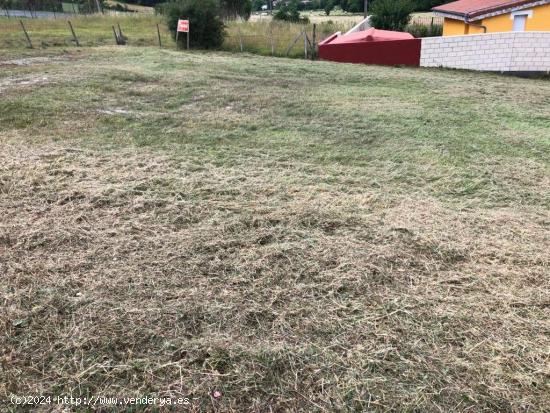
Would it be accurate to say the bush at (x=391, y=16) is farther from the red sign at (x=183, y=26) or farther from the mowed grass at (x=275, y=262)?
the mowed grass at (x=275, y=262)

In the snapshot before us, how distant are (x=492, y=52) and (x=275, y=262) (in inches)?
471

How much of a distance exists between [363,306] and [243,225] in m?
1.15

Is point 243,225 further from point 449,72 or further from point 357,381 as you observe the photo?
point 449,72

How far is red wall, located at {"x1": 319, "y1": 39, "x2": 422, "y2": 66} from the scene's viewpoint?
12.4m

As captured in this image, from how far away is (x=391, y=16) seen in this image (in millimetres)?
22172

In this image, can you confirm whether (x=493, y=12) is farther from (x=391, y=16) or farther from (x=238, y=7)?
(x=238, y=7)

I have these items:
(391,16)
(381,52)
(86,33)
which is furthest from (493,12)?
(86,33)

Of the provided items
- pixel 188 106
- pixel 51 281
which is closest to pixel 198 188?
pixel 51 281

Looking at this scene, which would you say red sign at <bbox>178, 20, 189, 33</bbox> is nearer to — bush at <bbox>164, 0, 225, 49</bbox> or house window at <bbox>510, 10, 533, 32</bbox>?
bush at <bbox>164, 0, 225, 49</bbox>

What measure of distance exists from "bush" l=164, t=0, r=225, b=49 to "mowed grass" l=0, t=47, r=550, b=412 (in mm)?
10041

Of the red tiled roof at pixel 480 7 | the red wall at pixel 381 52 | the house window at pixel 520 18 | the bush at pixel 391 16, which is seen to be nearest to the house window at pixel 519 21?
the house window at pixel 520 18

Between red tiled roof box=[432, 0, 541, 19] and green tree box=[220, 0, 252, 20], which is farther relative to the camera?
green tree box=[220, 0, 252, 20]

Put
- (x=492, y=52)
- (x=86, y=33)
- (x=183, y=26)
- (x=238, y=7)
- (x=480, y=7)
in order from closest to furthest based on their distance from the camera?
(x=492, y=52)
(x=183, y=26)
(x=480, y=7)
(x=86, y=33)
(x=238, y=7)

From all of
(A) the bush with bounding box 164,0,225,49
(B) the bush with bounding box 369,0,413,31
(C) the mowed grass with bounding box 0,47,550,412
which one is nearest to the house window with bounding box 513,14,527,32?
(B) the bush with bounding box 369,0,413,31
